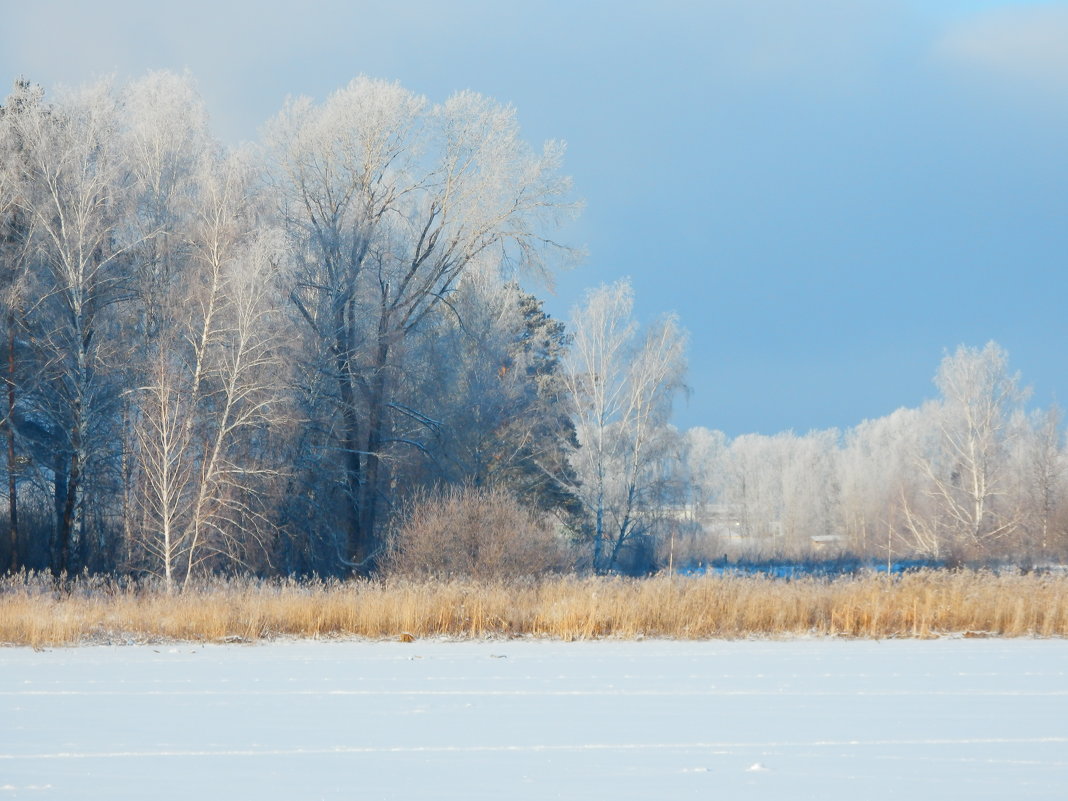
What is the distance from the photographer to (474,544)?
19.8 metres

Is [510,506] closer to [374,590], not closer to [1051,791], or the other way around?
[374,590]

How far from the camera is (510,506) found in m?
20.4

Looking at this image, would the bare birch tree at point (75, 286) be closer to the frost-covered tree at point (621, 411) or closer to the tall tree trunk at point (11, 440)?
the tall tree trunk at point (11, 440)

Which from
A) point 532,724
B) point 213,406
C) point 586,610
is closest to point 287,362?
point 213,406

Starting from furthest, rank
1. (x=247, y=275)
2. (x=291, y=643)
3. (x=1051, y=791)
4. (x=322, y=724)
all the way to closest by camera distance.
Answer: (x=247, y=275) < (x=291, y=643) < (x=322, y=724) < (x=1051, y=791)

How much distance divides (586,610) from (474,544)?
16.6 feet

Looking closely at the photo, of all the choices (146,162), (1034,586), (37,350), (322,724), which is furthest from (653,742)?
(146,162)

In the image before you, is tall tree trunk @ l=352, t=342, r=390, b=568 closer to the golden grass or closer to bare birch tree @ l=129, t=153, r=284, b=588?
bare birch tree @ l=129, t=153, r=284, b=588

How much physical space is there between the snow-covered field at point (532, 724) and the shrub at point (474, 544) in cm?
605

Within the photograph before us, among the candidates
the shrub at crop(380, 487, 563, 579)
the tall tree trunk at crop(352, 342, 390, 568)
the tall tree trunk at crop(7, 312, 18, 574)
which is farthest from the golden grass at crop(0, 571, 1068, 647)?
the tall tree trunk at crop(352, 342, 390, 568)

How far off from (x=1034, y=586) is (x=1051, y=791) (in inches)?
451

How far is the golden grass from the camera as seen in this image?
14.7m

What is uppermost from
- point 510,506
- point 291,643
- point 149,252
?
point 149,252

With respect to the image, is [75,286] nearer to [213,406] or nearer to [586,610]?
[213,406]
